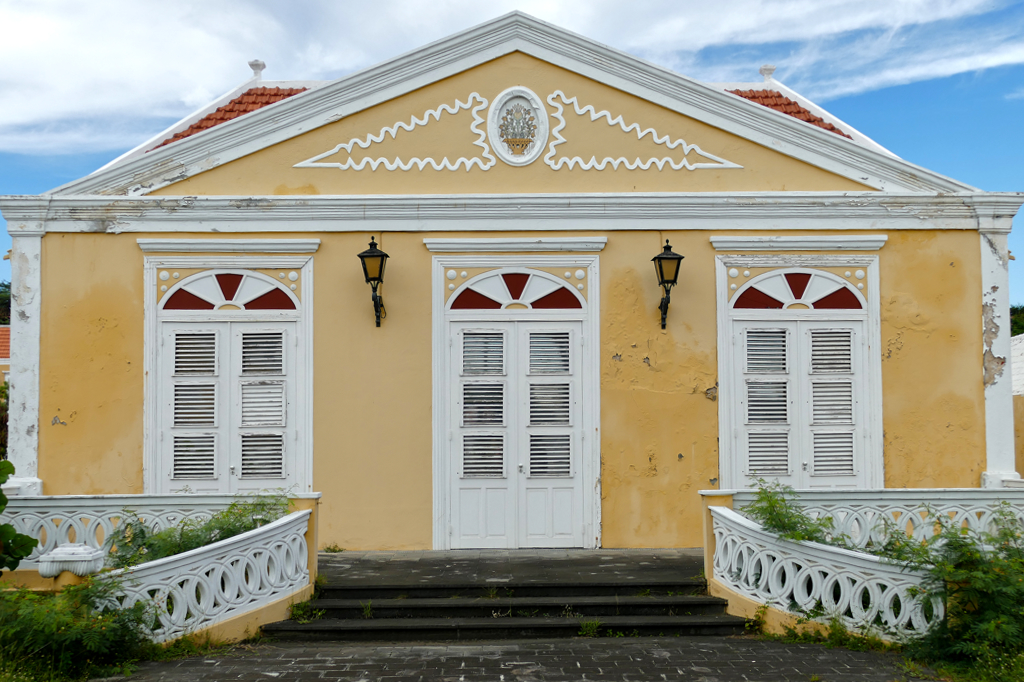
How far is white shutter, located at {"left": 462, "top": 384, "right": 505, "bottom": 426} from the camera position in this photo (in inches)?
319

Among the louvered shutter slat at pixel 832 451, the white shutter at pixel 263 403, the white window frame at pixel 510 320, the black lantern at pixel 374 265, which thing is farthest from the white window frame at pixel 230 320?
the louvered shutter slat at pixel 832 451

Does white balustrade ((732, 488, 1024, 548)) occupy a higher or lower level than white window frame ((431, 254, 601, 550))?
lower

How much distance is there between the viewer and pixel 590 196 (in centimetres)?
815

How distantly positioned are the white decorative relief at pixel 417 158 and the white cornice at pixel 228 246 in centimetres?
85

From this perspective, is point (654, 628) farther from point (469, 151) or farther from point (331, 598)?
point (469, 151)

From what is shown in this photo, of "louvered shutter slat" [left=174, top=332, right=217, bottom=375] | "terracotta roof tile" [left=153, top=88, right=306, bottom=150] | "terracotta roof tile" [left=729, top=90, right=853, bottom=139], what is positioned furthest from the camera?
"terracotta roof tile" [left=729, top=90, right=853, bottom=139]

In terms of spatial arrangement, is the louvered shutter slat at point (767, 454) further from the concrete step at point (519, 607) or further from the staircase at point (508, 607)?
the concrete step at point (519, 607)

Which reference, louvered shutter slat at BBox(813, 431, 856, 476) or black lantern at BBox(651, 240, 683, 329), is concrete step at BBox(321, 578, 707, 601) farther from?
black lantern at BBox(651, 240, 683, 329)

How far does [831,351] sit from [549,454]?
313 centimetres

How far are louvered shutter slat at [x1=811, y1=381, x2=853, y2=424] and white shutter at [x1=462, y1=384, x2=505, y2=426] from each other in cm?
325

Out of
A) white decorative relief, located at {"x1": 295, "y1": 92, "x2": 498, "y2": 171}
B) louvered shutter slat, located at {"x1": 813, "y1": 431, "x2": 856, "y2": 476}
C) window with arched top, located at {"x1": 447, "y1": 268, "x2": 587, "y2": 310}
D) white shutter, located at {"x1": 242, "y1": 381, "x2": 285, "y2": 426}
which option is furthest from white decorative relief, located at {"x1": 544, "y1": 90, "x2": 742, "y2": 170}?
white shutter, located at {"x1": 242, "y1": 381, "x2": 285, "y2": 426}

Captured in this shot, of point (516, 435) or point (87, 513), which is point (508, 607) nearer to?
point (516, 435)

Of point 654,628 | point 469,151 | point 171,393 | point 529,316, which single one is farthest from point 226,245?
point 654,628

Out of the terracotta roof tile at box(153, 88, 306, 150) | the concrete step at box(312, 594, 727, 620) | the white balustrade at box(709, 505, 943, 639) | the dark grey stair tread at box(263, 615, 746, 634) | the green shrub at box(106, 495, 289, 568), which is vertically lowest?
the dark grey stair tread at box(263, 615, 746, 634)
